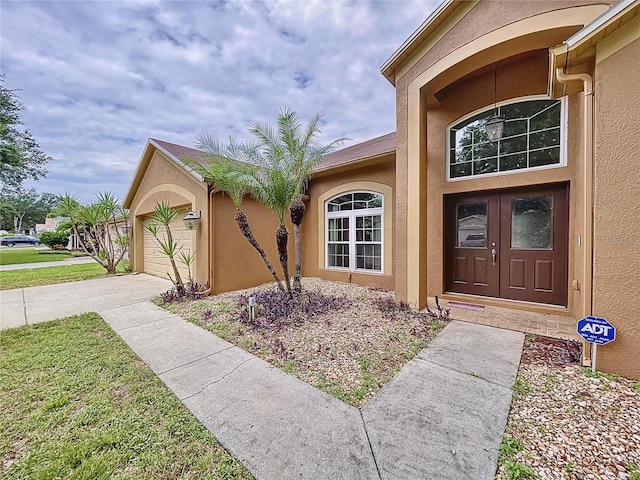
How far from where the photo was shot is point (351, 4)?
694 cm

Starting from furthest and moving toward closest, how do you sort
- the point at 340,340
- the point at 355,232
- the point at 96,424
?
1. the point at 355,232
2. the point at 340,340
3. the point at 96,424

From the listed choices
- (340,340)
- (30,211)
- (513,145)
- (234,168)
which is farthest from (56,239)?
(30,211)

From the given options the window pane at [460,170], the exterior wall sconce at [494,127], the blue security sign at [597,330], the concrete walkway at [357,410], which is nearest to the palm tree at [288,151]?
the window pane at [460,170]

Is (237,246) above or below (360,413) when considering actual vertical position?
above

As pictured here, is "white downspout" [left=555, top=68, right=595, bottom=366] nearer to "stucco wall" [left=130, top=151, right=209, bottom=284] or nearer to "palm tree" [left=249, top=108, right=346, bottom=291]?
"palm tree" [left=249, top=108, right=346, bottom=291]

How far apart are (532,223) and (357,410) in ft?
17.8

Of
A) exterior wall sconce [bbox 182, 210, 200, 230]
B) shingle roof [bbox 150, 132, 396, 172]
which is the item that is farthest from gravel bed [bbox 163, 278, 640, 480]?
shingle roof [bbox 150, 132, 396, 172]

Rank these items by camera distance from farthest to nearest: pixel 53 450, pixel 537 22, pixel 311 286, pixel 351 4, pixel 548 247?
pixel 311 286
pixel 351 4
pixel 548 247
pixel 537 22
pixel 53 450

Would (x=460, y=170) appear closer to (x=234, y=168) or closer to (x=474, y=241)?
(x=474, y=241)

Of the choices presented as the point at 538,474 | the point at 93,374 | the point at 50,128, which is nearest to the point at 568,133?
the point at 538,474

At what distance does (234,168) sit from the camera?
238 inches

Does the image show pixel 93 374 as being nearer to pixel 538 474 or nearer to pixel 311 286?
pixel 538 474

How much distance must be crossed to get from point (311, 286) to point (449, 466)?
6.37 meters

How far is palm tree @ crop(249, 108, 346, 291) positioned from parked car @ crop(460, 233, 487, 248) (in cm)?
387
